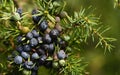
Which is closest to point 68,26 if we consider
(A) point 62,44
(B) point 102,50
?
(A) point 62,44

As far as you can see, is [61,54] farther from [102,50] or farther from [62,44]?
[102,50]

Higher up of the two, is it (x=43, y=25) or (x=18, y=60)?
(x=43, y=25)

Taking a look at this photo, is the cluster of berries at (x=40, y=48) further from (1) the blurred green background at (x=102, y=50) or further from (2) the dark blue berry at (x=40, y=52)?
(1) the blurred green background at (x=102, y=50)

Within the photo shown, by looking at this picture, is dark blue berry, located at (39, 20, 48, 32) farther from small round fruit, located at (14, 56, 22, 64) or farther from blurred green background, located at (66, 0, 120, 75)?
blurred green background, located at (66, 0, 120, 75)

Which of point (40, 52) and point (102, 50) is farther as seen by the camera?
point (102, 50)

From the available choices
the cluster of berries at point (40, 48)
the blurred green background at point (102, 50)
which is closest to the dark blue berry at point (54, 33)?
the cluster of berries at point (40, 48)

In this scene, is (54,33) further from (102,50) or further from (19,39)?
(102,50)
